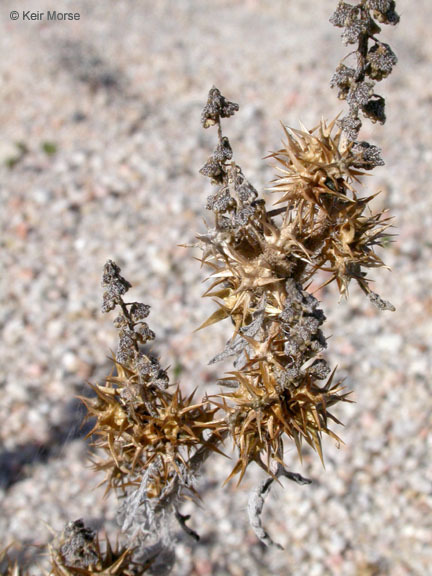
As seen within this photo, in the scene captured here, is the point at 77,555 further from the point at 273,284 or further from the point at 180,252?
the point at 180,252

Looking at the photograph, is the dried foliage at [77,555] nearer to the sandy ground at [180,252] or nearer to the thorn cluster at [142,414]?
the thorn cluster at [142,414]

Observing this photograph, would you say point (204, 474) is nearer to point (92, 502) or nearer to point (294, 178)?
point (92, 502)

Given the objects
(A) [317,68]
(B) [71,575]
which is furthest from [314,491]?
(A) [317,68]

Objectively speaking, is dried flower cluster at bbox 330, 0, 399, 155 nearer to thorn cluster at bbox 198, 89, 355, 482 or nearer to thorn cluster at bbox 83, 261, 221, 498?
thorn cluster at bbox 198, 89, 355, 482

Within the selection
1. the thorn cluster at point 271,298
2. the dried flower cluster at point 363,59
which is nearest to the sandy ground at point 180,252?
the thorn cluster at point 271,298

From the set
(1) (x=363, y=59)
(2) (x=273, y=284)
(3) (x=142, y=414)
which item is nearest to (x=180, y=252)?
(3) (x=142, y=414)
